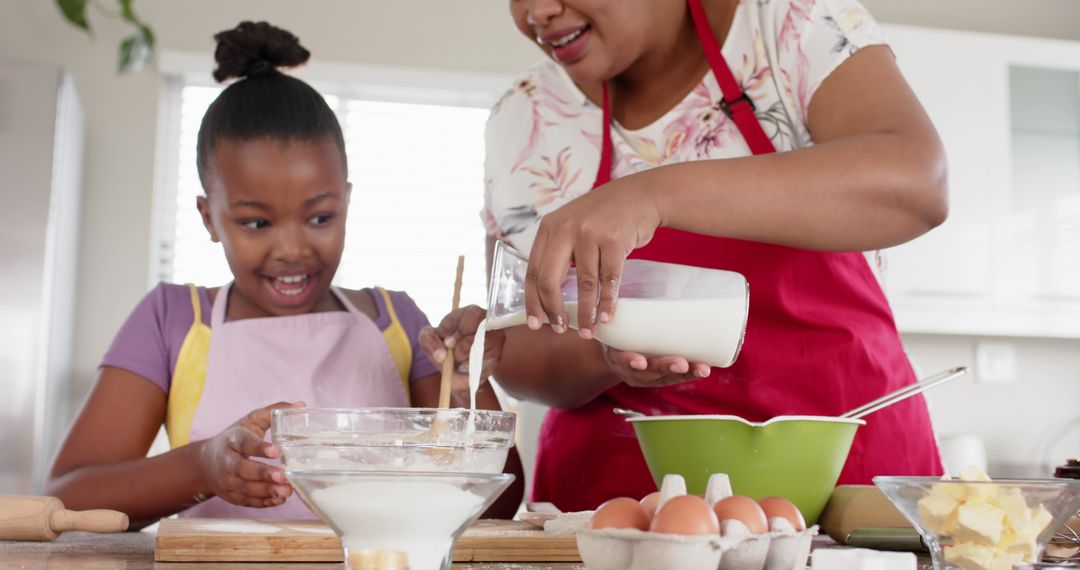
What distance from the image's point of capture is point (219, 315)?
4.99ft

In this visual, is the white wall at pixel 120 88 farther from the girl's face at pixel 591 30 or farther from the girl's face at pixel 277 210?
the girl's face at pixel 591 30

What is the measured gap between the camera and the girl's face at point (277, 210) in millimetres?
1434

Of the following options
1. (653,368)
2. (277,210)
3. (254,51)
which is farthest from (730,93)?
(254,51)

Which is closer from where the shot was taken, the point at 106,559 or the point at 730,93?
the point at 106,559

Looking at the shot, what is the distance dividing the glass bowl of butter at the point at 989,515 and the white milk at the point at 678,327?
25 centimetres

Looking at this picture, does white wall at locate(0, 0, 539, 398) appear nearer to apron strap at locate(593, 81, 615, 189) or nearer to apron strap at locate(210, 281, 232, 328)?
apron strap at locate(210, 281, 232, 328)

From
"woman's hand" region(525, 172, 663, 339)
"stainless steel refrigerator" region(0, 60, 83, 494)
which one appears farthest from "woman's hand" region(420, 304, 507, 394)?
"stainless steel refrigerator" region(0, 60, 83, 494)

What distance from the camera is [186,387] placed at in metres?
1.46

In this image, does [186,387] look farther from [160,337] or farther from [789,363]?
[789,363]

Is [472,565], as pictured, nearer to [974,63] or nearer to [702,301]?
[702,301]

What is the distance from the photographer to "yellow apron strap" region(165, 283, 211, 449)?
1452mm

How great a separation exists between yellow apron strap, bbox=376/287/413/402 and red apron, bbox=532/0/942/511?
0.36 metres

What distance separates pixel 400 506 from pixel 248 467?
0.46 m

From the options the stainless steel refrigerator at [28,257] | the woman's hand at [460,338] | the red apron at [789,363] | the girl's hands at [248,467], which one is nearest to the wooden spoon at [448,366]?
the woman's hand at [460,338]
